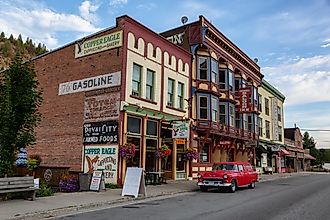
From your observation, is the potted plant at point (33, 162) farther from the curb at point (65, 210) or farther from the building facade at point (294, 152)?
the building facade at point (294, 152)

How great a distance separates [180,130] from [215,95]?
7.76m

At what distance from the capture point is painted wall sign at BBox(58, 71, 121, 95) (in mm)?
21180

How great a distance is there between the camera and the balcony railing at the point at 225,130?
Result: 1107 inches

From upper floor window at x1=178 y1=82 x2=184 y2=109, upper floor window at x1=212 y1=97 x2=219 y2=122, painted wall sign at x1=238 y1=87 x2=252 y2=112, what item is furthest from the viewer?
painted wall sign at x1=238 y1=87 x2=252 y2=112

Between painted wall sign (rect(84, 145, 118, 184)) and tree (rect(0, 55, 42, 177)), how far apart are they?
19.0 ft

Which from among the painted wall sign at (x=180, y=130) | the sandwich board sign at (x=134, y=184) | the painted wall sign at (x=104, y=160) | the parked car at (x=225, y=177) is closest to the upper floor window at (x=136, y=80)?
the painted wall sign at (x=180, y=130)

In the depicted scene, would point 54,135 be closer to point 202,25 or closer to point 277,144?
point 202,25

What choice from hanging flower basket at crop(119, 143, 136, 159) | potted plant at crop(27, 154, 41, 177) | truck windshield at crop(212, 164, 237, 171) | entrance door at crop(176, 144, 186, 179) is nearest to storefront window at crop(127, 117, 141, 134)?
hanging flower basket at crop(119, 143, 136, 159)

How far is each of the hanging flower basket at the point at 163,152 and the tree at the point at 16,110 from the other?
9.14 m

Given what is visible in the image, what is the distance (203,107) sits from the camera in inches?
1131

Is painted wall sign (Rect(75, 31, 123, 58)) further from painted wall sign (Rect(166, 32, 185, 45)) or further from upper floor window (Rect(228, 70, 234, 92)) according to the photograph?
upper floor window (Rect(228, 70, 234, 92))

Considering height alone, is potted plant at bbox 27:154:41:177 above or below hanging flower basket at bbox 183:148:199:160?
below

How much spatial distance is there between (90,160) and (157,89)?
606 centimetres

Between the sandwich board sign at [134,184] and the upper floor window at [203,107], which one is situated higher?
the upper floor window at [203,107]
